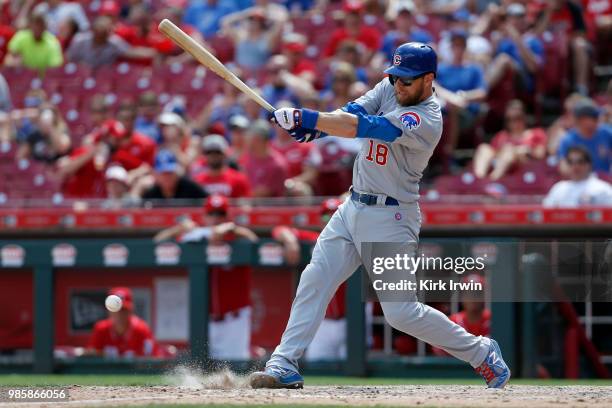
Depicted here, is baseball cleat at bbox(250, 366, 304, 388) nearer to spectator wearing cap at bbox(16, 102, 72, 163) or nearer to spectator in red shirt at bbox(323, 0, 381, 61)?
spectator wearing cap at bbox(16, 102, 72, 163)

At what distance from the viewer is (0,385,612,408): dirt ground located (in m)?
5.52

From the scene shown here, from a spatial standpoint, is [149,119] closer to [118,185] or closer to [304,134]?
[118,185]

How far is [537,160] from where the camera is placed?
10.1m

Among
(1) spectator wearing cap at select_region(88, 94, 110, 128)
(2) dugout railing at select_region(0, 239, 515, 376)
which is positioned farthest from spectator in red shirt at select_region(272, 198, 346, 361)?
(1) spectator wearing cap at select_region(88, 94, 110, 128)

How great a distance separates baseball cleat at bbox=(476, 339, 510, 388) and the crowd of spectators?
345 centimetres

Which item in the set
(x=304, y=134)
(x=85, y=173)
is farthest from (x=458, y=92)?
(x=304, y=134)

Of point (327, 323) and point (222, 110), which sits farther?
point (222, 110)

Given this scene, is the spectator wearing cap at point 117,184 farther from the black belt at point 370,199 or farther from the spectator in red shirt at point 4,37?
the black belt at point 370,199

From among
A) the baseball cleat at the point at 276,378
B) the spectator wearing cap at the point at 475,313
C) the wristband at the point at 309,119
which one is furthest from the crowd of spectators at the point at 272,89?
the wristband at the point at 309,119

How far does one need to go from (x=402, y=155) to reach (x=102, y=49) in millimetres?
8421

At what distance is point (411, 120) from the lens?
593cm

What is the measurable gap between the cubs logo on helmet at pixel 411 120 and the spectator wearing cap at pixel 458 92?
17.5 ft

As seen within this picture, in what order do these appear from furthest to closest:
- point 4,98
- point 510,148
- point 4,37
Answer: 1. point 4,37
2. point 4,98
3. point 510,148

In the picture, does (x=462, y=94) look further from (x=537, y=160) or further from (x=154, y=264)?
(x=154, y=264)
